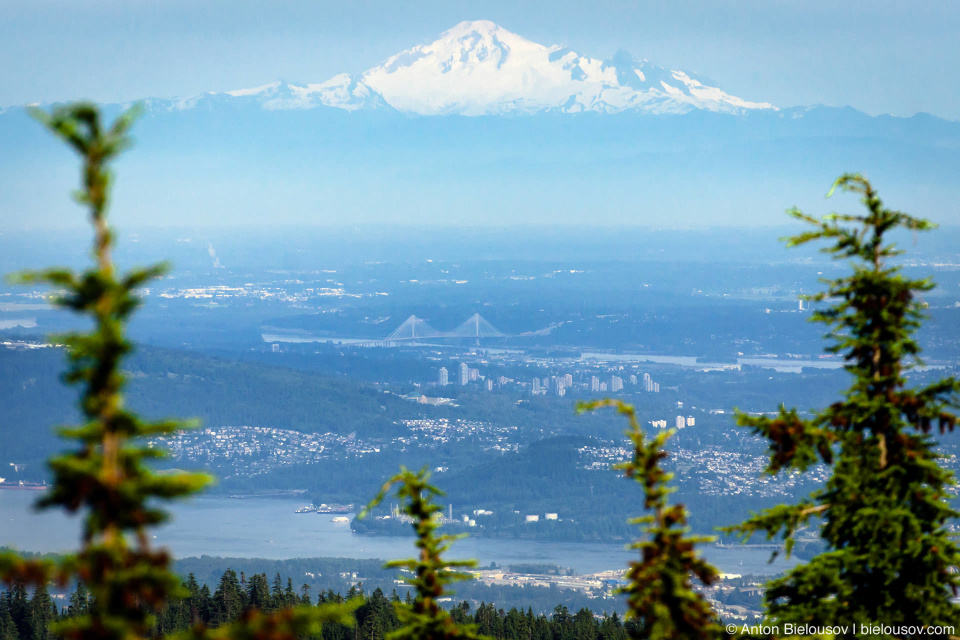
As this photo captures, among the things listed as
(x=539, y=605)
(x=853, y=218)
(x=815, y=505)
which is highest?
(x=853, y=218)

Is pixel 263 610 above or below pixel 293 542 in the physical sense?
below

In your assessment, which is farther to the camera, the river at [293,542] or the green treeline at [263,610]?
the river at [293,542]

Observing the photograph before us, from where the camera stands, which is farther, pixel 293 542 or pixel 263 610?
pixel 293 542

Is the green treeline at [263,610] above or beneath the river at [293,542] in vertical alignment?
beneath

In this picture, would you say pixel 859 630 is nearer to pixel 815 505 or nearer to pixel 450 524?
pixel 815 505

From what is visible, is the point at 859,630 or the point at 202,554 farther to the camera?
the point at 202,554

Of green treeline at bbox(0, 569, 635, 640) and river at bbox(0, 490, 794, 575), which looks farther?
river at bbox(0, 490, 794, 575)

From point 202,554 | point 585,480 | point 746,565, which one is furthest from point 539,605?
point 585,480

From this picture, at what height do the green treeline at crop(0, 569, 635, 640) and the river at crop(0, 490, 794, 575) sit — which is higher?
the river at crop(0, 490, 794, 575)
